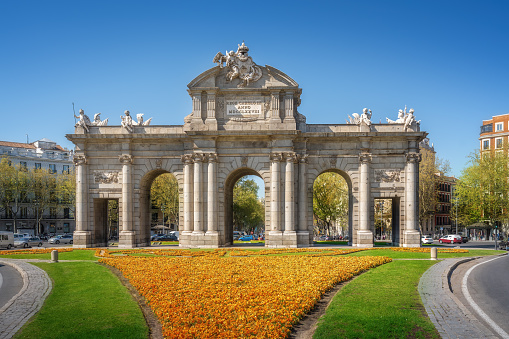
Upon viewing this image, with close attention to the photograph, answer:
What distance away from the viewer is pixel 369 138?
154ft

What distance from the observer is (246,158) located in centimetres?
4697

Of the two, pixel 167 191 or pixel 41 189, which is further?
pixel 167 191

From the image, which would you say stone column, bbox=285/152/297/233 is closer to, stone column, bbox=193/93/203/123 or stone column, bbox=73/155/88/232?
stone column, bbox=193/93/203/123

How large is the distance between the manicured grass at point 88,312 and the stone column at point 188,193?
22593 mm

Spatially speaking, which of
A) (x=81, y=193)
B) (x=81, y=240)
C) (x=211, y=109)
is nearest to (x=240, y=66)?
(x=211, y=109)

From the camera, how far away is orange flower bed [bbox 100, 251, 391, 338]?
46.3 ft

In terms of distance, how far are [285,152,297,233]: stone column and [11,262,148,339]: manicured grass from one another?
949 inches

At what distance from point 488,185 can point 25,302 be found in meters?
72.3

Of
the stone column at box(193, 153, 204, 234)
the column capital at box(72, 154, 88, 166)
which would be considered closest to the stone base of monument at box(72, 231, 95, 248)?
the column capital at box(72, 154, 88, 166)

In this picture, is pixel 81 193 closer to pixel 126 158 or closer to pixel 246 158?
pixel 126 158

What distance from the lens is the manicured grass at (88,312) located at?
13.7 metres

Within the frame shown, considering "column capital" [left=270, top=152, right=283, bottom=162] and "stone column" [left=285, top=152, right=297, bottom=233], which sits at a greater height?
"column capital" [left=270, top=152, right=283, bottom=162]

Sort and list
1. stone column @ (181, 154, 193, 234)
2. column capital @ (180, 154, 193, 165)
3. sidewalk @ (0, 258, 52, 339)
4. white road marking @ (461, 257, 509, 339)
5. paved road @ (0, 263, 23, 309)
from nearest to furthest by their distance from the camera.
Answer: white road marking @ (461, 257, 509, 339) → sidewalk @ (0, 258, 52, 339) → paved road @ (0, 263, 23, 309) → column capital @ (180, 154, 193, 165) → stone column @ (181, 154, 193, 234)

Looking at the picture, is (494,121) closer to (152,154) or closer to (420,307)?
(152,154)
